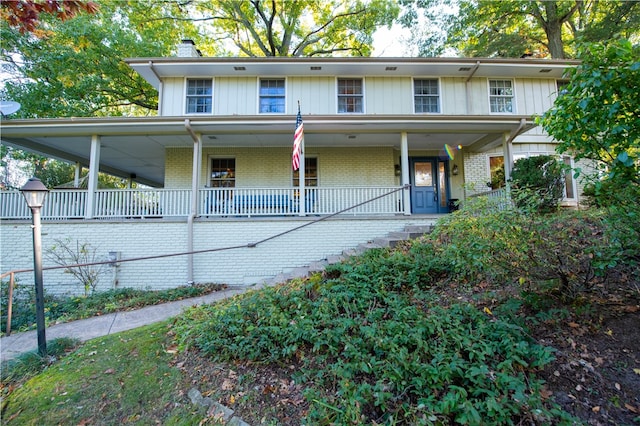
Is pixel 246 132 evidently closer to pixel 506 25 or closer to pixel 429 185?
pixel 429 185

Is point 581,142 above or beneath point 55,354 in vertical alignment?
above

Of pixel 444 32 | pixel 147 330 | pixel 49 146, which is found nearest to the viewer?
pixel 147 330

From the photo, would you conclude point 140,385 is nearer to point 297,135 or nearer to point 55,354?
point 55,354

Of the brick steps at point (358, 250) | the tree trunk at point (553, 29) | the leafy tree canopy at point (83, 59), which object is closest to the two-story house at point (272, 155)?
the brick steps at point (358, 250)

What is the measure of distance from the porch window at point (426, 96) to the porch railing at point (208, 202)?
4297 millimetres

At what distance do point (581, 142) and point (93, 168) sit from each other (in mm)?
10087

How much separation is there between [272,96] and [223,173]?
10.7ft

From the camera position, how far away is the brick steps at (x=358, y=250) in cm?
664

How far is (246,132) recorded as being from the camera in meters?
8.58

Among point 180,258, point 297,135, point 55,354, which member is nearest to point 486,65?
point 297,135

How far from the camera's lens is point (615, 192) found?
109 inches

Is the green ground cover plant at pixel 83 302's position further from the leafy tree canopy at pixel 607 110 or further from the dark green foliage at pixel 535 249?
the leafy tree canopy at pixel 607 110

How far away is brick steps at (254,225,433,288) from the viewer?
21.8 ft

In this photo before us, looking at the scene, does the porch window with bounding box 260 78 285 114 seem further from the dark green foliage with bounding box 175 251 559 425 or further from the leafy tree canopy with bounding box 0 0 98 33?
the dark green foliage with bounding box 175 251 559 425
